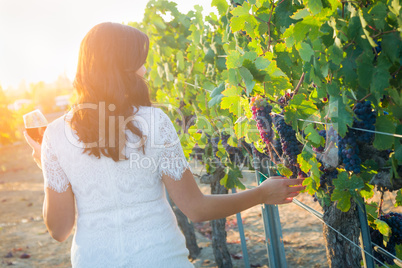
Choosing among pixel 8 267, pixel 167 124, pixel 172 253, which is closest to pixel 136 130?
pixel 167 124

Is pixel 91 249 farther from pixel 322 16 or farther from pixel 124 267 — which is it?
pixel 322 16

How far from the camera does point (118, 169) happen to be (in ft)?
5.39

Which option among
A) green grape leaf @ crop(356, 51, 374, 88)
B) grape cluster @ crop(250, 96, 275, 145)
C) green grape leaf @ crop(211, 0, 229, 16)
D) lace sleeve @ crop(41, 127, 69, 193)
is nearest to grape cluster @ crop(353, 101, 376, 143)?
green grape leaf @ crop(356, 51, 374, 88)

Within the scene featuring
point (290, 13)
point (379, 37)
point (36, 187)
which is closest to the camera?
point (379, 37)

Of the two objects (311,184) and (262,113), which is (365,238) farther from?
(262,113)

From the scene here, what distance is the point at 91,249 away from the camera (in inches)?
65.9

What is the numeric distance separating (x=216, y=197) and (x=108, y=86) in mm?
608

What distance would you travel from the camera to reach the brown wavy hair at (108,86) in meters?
1.56

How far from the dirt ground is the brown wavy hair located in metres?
2.43

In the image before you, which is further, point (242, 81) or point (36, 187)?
point (36, 187)

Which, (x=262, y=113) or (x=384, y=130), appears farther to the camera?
(x=262, y=113)

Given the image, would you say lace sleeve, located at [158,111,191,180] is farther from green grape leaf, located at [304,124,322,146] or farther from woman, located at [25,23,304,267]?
green grape leaf, located at [304,124,322,146]

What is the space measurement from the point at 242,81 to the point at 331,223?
0.81 metres

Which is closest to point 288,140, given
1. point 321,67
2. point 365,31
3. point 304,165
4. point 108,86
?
point 304,165
